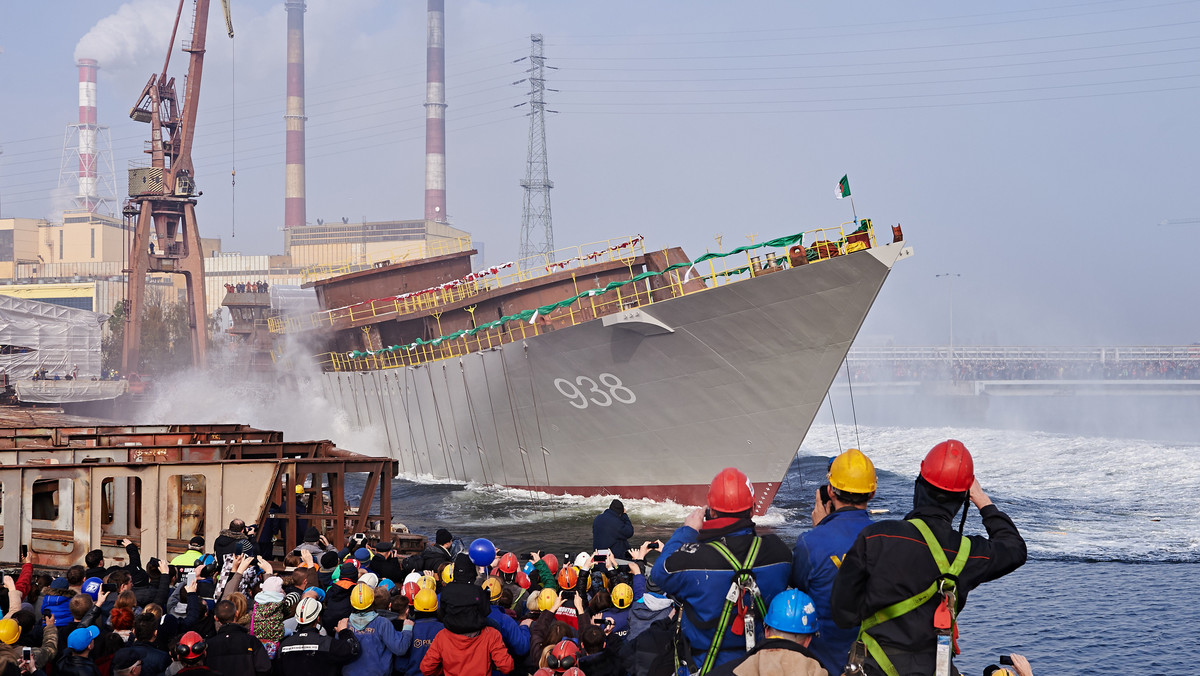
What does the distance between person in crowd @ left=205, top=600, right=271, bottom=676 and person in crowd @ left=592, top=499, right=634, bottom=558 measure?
158 inches

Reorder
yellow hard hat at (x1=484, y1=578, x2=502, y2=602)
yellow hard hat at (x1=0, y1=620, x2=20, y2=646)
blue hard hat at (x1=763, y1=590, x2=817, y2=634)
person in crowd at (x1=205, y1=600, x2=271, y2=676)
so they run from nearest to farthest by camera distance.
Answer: blue hard hat at (x1=763, y1=590, x2=817, y2=634) < person in crowd at (x1=205, y1=600, x2=271, y2=676) < yellow hard hat at (x1=0, y1=620, x2=20, y2=646) < yellow hard hat at (x1=484, y1=578, x2=502, y2=602)

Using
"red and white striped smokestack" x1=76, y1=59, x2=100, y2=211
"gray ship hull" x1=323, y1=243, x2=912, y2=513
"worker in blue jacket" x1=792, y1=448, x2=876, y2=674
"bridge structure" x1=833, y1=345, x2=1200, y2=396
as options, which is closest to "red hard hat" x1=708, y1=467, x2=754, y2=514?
"worker in blue jacket" x1=792, y1=448, x2=876, y2=674

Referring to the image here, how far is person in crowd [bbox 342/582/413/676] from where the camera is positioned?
20.4ft

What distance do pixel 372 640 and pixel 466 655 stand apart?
2.61 ft

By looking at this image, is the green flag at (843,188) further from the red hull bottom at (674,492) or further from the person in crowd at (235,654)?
the person in crowd at (235,654)

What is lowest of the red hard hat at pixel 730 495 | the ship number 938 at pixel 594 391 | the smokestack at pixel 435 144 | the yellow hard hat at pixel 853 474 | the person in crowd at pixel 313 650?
the person in crowd at pixel 313 650

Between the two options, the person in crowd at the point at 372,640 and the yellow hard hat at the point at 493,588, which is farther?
the yellow hard hat at the point at 493,588

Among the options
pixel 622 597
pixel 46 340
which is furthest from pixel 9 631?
pixel 46 340

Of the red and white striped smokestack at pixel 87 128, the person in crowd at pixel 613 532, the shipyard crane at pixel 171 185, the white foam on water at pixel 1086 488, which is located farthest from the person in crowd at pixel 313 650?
the red and white striped smokestack at pixel 87 128

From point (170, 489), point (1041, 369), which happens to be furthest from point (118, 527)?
point (1041, 369)

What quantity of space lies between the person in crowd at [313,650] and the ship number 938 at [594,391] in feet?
49.9

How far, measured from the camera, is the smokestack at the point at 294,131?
12388 cm

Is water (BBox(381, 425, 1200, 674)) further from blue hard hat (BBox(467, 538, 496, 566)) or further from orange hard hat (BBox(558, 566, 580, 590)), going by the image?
blue hard hat (BBox(467, 538, 496, 566))

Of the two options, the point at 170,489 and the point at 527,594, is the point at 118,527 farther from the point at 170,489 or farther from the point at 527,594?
the point at 527,594
